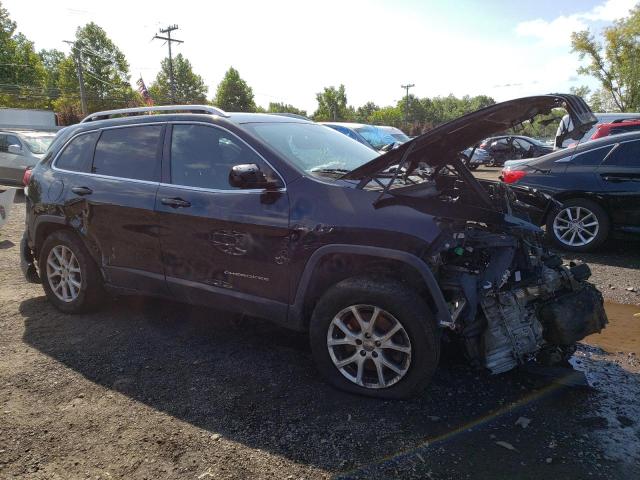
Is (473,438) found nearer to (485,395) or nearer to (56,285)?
(485,395)

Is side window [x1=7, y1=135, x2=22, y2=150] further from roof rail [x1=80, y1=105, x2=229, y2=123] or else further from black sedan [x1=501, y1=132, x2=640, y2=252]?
black sedan [x1=501, y1=132, x2=640, y2=252]

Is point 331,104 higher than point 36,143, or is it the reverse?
point 331,104

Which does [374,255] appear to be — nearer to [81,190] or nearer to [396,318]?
[396,318]

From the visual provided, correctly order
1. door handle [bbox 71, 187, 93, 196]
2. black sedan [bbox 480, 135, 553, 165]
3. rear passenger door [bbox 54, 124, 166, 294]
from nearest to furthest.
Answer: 1. rear passenger door [bbox 54, 124, 166, 294]
2. door handle [bbox 71, 187, 93, 196]
3. black sedan [bbox 480, 135, 553, 165]

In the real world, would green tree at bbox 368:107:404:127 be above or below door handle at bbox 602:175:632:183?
above

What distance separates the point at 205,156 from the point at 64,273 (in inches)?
80.9

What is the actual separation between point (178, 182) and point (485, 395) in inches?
107

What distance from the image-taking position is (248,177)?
312 cm

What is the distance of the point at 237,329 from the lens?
4.14 meters

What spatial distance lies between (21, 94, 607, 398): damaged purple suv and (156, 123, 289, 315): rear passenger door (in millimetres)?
10

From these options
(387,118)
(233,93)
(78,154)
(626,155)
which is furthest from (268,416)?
(387,118)

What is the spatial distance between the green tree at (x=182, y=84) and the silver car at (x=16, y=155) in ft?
193

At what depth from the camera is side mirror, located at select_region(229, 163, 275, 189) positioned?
309cm

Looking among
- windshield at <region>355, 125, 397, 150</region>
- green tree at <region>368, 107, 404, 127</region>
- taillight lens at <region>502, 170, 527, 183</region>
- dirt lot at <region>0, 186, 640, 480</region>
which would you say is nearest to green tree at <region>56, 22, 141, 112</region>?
green tree at <region>368, 107, 404, 127</region>
